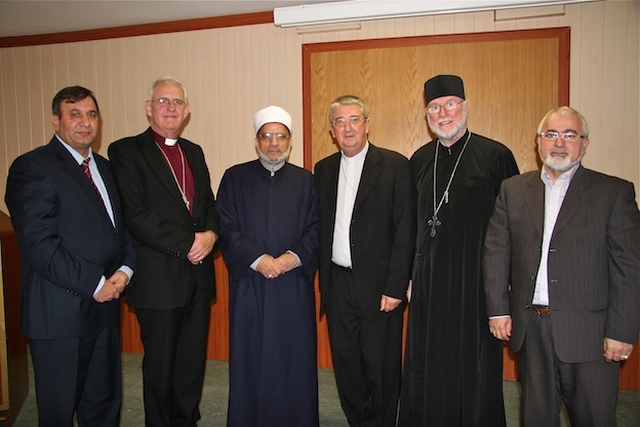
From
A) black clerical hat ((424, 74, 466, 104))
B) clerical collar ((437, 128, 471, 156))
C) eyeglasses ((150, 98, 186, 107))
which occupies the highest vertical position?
black clerical hat ((424, 74, 466, 104))

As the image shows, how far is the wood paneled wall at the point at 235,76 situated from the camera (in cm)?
356

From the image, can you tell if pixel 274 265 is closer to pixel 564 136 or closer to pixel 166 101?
pixel 166 101

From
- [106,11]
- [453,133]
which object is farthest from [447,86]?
[106,11]

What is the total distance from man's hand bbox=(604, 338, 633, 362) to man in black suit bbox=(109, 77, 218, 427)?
1.94m

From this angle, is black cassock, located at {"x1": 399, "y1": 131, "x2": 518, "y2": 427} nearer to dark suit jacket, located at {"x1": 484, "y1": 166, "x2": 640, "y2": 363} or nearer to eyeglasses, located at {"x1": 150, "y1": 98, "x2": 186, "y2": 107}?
dark suit jacket, located at {"x1": 484, "y1": 166, "x2": 640, "y2": 363}

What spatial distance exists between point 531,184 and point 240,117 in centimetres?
259

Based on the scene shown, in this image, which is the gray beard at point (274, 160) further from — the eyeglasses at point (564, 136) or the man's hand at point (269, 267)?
the eyeglasses at point (564, 136)

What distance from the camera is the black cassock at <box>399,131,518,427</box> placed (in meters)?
2.58

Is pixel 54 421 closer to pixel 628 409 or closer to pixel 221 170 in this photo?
pixel 221 170

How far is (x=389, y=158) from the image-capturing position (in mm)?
2793

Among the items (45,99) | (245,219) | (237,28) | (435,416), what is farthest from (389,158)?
(45,99)

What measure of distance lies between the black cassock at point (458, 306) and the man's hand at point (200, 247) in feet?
3.68

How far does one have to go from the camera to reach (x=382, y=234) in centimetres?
270

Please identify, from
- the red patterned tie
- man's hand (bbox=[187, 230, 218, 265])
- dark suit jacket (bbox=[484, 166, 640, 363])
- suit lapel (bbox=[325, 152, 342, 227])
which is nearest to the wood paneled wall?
suit lapel (bbox=[325, 152, 342, 227])
